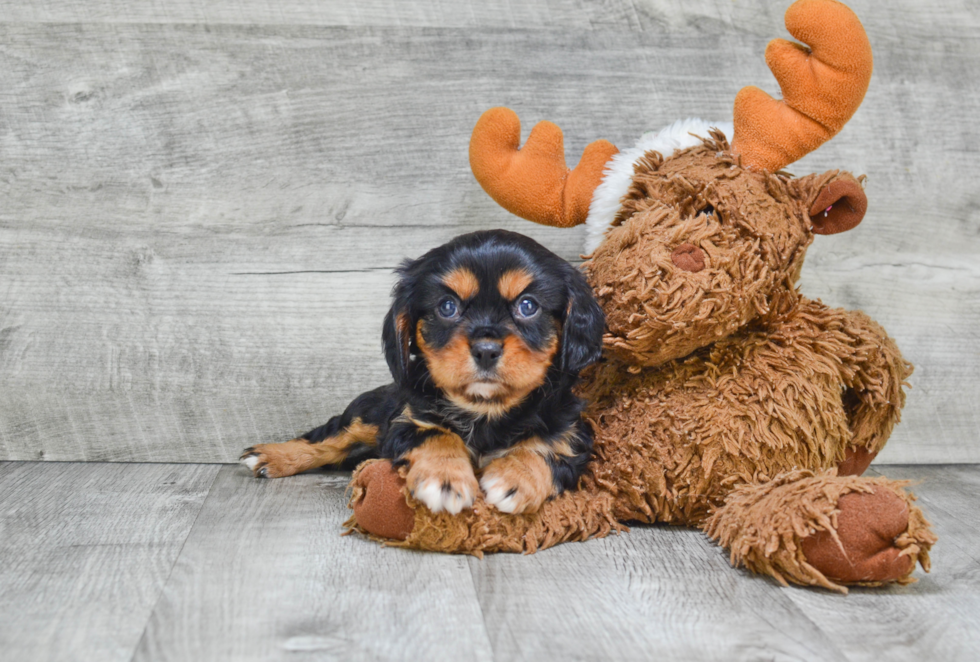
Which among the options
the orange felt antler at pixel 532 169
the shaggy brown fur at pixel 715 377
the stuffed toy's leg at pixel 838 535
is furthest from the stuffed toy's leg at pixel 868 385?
the orange felt antler at pixel 532 169

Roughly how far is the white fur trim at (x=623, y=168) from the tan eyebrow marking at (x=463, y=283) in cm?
41

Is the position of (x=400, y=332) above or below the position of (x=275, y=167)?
below

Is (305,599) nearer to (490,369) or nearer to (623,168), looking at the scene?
(490,369)

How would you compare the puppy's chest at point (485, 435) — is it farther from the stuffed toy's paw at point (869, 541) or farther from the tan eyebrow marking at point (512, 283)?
the stuffed toy's paw at point (869, 541)

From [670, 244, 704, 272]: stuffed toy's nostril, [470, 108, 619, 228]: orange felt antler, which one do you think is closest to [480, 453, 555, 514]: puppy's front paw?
[670, 244, 704, 272]: stuffed toy's nostril

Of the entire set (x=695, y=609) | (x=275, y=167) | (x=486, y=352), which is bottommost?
(x=695, y=609)

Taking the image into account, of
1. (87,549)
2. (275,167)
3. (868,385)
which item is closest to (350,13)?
(275,167)

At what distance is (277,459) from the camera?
2549 millimetres

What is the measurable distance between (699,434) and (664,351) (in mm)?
200

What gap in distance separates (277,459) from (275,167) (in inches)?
35.6

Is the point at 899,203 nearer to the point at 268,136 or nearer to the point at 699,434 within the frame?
the point at 699,434

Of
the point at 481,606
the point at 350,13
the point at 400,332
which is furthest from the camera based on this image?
the point at 350,13

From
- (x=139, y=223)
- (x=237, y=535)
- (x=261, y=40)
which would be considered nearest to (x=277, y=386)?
(x=139, y=223)

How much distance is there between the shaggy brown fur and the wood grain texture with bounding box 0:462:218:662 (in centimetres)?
51
